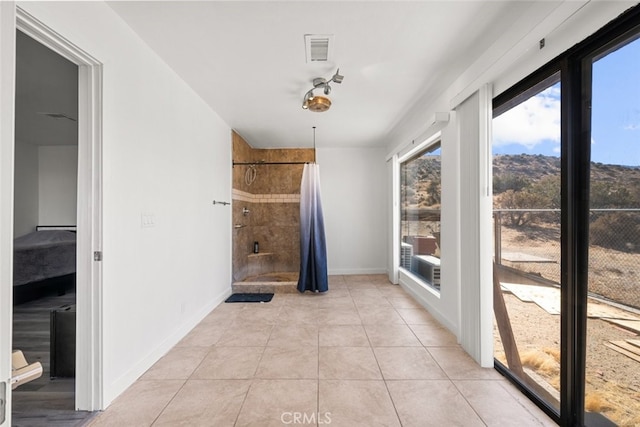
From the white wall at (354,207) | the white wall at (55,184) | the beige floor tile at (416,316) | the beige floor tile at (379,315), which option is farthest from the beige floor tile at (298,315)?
the white wall at (55,184)

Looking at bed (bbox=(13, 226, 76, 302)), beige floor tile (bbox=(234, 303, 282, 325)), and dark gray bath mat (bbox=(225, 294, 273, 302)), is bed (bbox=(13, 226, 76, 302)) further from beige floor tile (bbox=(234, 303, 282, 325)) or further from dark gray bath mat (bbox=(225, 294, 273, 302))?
beige floor tile (bbox=(234, 303, 282, 325))

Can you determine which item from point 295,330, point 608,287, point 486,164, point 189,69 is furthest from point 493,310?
point 189,69

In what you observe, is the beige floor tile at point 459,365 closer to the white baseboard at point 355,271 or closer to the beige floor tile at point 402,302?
the beige floor tile at point 402,302

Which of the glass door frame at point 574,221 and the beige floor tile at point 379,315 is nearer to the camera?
the glass door frame at point 574,221

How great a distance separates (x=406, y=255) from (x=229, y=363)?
10.0ft

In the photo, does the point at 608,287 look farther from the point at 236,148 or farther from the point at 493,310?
the point at 236,148

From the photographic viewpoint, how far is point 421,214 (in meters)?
3.68

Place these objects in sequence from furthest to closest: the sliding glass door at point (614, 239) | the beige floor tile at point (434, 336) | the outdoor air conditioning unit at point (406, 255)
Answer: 1. the outdoor air conditioning unit at point (406, 255)
2. the beige floor tile at point (434, 336)
3. the sliding glass door at point (614, 239)

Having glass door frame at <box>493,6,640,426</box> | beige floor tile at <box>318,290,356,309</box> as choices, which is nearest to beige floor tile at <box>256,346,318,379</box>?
beige floor tile at <box>318,290,356,309</box>

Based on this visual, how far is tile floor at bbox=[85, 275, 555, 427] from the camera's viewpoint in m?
1.58

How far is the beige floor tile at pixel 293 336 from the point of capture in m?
2.45

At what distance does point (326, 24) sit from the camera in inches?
70.6

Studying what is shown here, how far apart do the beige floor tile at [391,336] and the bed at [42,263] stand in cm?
424

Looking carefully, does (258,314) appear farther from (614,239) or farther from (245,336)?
(614,239)
